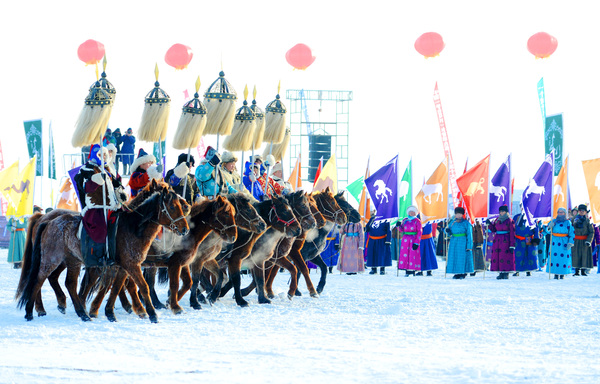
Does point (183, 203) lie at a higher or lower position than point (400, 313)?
higher

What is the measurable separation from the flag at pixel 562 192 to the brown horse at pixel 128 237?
38.8 ft

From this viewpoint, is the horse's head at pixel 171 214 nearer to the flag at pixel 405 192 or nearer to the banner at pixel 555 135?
the flag at pixel 405 192

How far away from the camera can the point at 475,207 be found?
56.0 feet

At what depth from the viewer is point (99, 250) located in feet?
27.3

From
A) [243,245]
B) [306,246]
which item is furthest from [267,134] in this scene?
[243,245]

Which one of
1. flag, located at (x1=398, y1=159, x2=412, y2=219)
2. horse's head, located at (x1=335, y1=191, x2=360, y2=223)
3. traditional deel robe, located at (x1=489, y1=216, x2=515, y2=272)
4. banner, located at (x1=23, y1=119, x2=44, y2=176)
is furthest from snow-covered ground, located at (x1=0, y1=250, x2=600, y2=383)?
banner, located at (x1=23, y1=119, x2=44, y2=176)

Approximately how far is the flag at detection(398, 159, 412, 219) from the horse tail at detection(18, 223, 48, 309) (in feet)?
34.7

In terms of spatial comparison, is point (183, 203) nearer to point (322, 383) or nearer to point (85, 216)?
point (85, 216)

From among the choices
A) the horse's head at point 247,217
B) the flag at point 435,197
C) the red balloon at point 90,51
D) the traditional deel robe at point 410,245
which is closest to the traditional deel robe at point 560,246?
the flag at point 435,197

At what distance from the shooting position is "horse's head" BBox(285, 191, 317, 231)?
11.2 meters

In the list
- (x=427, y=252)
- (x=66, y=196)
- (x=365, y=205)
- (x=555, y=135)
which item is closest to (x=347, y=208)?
(x=427, y=252)

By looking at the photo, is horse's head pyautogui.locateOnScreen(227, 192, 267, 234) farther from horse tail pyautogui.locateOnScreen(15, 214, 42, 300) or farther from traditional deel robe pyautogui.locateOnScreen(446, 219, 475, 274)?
traditional deel robe pyautogui.locateOnScreen(446, 219, 475, 274)

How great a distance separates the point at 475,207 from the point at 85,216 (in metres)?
10.5

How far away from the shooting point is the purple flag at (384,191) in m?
17.3
